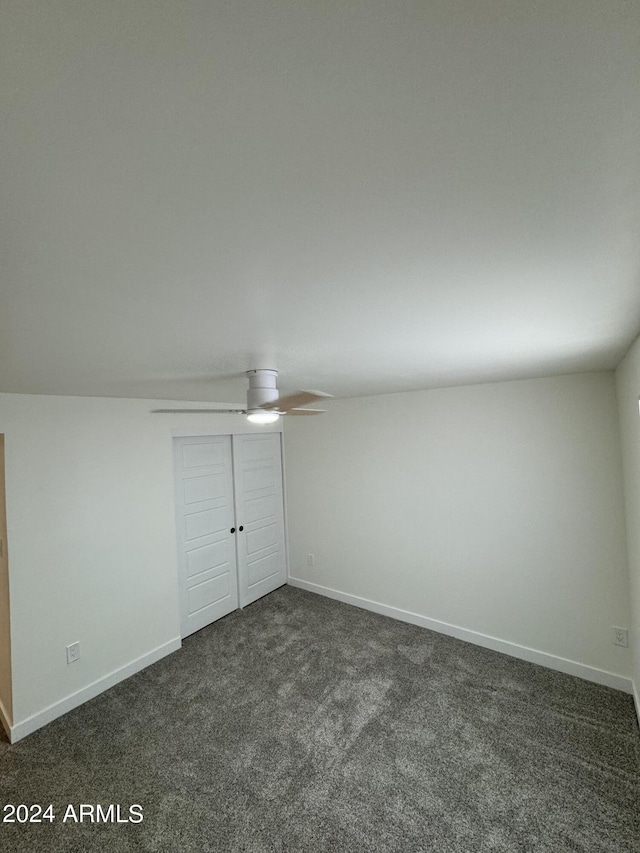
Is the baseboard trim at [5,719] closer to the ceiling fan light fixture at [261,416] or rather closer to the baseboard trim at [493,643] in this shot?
the ceiling fan light fixture at [261,416]

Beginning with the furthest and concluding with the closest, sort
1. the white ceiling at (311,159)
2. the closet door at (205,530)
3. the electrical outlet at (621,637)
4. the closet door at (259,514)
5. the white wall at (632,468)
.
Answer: the closet door at (259,514), the closet door at (205,530), the electrical outlet at (621,637), the white wall at (632,468), the white ceiling at (311,159)

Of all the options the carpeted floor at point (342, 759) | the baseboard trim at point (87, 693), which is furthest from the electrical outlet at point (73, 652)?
the carpeted floor at point (342, 759)

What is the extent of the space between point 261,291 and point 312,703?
289 centimetres

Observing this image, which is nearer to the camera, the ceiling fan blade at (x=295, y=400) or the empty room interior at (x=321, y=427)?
the empty room interior at (x=321, y=427)

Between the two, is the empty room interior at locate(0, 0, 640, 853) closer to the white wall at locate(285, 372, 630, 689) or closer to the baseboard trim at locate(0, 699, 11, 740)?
the white wall at locate(285, 372, 630, 689)

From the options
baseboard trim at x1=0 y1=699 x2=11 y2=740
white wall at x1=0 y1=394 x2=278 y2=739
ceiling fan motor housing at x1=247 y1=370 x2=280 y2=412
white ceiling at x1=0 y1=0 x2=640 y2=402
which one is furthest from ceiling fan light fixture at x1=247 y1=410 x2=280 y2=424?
baseboard trim at x1=0 y1=699 x2=11 y2=740

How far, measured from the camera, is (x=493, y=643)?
319 cm

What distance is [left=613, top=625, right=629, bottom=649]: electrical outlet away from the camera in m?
2.61

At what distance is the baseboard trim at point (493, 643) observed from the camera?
106 inches

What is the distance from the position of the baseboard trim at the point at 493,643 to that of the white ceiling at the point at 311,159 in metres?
2.93

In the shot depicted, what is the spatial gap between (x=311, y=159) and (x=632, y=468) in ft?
8.64

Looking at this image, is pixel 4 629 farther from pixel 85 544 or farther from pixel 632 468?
pixel 632 468

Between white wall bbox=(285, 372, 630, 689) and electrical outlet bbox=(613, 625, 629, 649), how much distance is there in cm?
4

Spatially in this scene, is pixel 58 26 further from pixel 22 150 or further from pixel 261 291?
pixel 261 291
